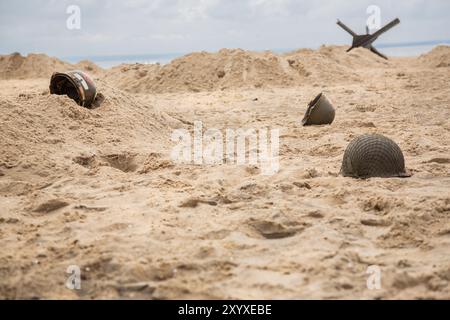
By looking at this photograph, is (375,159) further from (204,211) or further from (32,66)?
(32,66)

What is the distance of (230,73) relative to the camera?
1529cm

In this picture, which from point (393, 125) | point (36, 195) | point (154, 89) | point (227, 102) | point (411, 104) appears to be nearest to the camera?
point (36, 195)

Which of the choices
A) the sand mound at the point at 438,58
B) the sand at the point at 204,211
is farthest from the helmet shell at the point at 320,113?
the sand mound at the point at 438,58

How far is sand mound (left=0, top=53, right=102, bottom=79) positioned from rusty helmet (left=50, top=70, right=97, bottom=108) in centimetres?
1364

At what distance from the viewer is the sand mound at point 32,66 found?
800 inches

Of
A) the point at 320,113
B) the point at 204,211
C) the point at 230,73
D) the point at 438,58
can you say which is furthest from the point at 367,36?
the point at 204,211

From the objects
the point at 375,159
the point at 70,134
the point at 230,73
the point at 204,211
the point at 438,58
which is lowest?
the point at 204,211

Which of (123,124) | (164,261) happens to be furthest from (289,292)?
(123,124)

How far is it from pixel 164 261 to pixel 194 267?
0.20 metres

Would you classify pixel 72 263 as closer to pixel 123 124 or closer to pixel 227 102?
pixel 123 124

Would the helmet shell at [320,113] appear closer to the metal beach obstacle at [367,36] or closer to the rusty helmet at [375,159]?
the rusty helmet at [375,159]

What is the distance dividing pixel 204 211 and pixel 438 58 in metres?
17.3

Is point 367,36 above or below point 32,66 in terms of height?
above

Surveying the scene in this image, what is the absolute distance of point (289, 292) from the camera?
2.85 m
